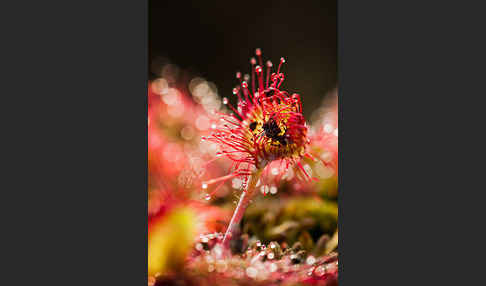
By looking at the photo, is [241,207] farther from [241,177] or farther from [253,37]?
[253,37]

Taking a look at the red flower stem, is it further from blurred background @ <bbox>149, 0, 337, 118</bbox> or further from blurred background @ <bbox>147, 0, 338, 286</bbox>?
blurred background @ <bbox>149, 0, 337, 118</bbox>

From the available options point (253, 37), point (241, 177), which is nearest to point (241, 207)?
point (241, 177)

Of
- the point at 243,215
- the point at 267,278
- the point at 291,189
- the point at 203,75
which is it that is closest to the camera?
the point at 267,278

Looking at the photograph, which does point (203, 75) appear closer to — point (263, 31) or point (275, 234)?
point (263, 31)

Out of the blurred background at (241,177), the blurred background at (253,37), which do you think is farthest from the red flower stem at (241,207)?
the blurred background at (253,37)

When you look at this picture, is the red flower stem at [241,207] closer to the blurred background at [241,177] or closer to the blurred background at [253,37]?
the blurred background at [241,177]

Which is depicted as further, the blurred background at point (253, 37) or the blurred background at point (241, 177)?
the blurred background at point (253, 37)

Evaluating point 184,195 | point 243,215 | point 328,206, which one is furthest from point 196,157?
point 328,206
